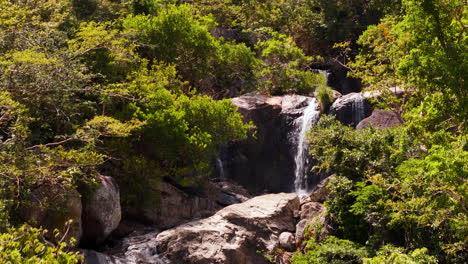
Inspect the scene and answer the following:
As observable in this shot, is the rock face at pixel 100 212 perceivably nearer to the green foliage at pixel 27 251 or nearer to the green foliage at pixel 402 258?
the green foliage at pixel 27 251

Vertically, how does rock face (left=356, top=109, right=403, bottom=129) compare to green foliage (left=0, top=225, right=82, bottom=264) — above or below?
below

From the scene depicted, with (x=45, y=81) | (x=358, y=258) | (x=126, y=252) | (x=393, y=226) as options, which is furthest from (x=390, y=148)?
(x=45, y=81)

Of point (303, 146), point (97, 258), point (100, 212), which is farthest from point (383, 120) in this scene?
point (97, 258)

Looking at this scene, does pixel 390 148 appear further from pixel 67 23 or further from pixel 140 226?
pixel 67 23

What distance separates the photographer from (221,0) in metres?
33.0

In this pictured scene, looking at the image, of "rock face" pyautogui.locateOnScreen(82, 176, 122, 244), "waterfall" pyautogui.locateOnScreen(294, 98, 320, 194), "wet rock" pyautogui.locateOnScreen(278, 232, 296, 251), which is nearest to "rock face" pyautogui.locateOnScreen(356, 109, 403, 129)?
"waterfall" pyautogui.locateOnScreen(294, 98, 320, 194)

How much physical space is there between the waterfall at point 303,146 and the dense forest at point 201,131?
0.94m

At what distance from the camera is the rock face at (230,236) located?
14.7 meters

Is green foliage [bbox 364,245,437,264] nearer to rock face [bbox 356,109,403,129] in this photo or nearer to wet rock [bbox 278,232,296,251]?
wet rock [bbox 278,232,296,251]

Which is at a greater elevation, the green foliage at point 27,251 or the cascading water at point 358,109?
the green foliage at point 27,251

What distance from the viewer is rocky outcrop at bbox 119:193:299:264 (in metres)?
14.7

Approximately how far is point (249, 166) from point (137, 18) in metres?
9.54

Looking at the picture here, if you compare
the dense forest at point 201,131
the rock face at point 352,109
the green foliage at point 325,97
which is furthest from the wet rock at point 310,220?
the green foliage at point 325,97

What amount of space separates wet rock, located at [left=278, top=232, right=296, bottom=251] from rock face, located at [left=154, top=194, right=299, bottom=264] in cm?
18
